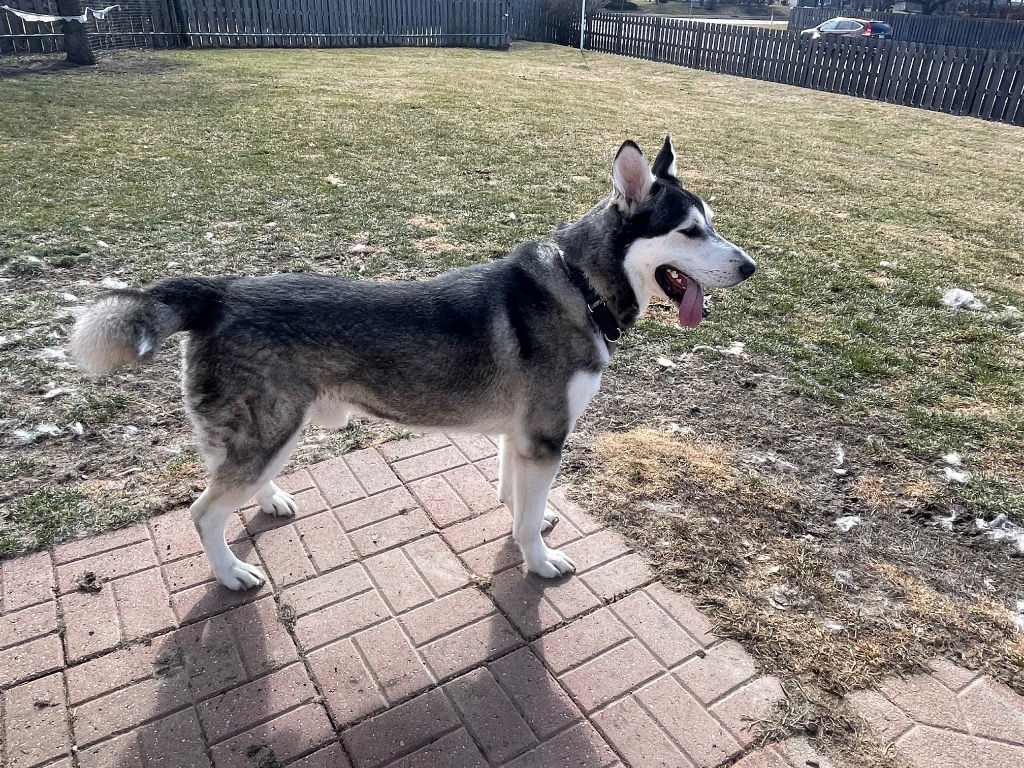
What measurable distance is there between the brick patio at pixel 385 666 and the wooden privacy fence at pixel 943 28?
145 ft

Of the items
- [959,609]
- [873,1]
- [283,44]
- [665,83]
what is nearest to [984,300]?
[959,609]

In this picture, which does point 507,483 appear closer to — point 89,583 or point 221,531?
point 221,531

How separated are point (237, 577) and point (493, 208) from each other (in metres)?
6.69

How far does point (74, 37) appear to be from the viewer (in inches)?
702

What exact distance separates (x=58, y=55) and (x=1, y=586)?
21908 mm

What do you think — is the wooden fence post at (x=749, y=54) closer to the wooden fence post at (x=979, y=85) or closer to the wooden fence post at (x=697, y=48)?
the wooden fence post at (x=697, y=48)

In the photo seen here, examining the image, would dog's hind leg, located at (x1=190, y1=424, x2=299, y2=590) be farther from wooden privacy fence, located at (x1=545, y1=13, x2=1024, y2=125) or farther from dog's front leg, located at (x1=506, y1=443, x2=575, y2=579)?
wooden privacy fence, located at (x1=545, y1=13, x2=1024, y2=125)

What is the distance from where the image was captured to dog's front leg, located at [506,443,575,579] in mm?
3424

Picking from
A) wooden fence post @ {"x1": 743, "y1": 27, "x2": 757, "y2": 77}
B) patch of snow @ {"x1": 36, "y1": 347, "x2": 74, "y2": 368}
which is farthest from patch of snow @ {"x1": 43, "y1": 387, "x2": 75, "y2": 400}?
wooden fence post @ {"x1": 743, "y1": 27, "x2": 757, "y2": 77}

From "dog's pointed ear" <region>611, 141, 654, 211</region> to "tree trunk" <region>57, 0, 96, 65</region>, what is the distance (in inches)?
817

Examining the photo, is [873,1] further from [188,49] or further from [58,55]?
[58,55]

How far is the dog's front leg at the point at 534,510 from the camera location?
3.42 m

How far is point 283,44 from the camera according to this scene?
82.0 ft

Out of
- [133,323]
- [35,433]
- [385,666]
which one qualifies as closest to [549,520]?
[385,666]
